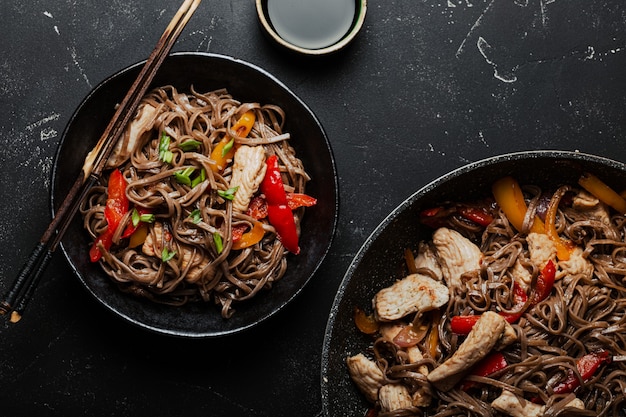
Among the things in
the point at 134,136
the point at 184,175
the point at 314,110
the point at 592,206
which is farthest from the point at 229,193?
the point at 592,206

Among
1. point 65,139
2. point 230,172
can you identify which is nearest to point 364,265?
point 230,172

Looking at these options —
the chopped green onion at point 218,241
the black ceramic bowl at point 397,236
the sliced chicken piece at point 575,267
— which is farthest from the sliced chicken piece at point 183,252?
the sliced chicken piece at point 575,267

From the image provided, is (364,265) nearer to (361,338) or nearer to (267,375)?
(361,338)

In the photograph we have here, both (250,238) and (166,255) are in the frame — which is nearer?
(166,255)

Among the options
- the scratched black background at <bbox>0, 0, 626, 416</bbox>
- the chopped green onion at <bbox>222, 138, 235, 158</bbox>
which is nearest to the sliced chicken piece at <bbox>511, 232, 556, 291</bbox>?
the scratched black background at <bbox>0, 0, 626, 416</bbox>

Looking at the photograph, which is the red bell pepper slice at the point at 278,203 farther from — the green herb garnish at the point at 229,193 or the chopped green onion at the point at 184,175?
the chopped green onion at the point at 184,175

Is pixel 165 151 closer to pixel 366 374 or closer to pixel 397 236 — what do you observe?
pixel 397 236
